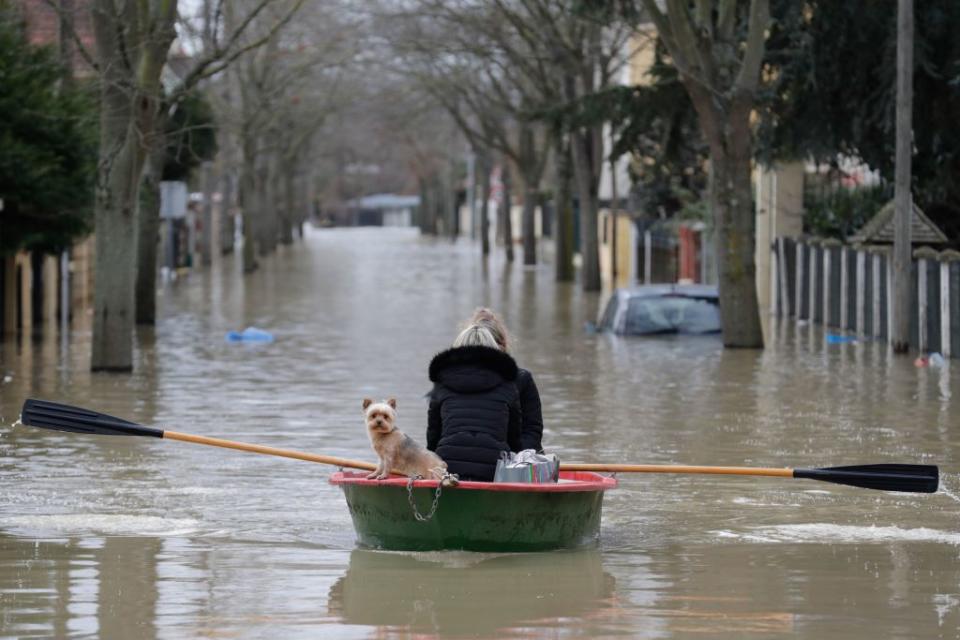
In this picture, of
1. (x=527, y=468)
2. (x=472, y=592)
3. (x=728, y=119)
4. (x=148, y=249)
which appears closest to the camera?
(x=472, y=592)

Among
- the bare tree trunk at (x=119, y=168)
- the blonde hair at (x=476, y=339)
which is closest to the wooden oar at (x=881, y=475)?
the blonde hair at (x=476, y=339)

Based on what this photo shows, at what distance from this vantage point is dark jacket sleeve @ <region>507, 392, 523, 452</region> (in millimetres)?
11453

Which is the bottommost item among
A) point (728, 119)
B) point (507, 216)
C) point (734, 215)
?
point (734, 215)

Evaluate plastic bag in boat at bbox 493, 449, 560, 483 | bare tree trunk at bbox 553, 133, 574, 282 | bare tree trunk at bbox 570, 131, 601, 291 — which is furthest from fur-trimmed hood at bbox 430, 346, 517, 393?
bare tree trunk at bbox 553, 133, 574, 282

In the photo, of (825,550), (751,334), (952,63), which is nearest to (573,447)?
(825,550)

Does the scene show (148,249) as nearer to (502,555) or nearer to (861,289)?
(861,289)

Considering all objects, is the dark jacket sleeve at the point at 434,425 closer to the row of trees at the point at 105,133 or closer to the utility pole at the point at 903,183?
the row of trees at the point at 105,133

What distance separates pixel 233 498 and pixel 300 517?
1.03 meters

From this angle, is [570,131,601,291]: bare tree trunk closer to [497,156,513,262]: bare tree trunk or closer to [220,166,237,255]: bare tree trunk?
[497,156,513,262]: bare tree trunk

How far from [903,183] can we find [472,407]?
17.0m

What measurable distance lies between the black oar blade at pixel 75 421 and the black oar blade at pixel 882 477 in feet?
12.6

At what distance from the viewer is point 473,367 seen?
447 inches

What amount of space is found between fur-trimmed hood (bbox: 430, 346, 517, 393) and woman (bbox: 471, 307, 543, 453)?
192 millimetres

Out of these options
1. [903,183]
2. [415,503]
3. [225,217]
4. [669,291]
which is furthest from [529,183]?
[415,503]
